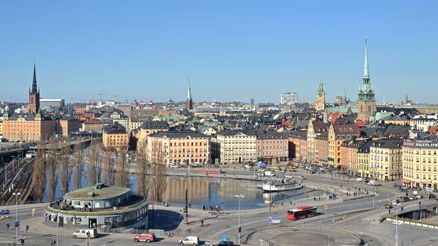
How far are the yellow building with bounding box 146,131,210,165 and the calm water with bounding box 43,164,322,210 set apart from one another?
57.2ft

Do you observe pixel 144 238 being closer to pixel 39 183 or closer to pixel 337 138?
pixel 39 183

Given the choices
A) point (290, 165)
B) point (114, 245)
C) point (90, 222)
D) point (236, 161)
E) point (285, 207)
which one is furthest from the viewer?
point (236, 161)

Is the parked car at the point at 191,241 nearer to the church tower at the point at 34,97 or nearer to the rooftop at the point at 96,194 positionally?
the rooftop at the point at 96,194

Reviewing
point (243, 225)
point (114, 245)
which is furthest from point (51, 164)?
point (114, 245)

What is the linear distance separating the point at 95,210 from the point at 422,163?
43185mm

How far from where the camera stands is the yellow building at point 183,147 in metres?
110

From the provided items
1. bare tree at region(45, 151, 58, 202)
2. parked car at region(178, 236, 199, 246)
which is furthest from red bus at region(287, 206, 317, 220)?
bare tree at region(45, 151, 58, 202)

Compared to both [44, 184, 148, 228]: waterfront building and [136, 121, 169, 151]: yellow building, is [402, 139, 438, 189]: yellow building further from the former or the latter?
[136, 121, 169, 151]: yellow building

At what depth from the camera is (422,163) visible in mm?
75438

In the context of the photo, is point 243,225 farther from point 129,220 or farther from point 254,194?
point 254,194

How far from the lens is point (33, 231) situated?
44562 millimetres

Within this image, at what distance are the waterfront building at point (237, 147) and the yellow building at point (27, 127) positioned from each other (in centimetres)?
6668

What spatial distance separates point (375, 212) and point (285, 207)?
27.1ft

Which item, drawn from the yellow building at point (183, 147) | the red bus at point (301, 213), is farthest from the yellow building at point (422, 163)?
the yellow building at point (183, 147)
